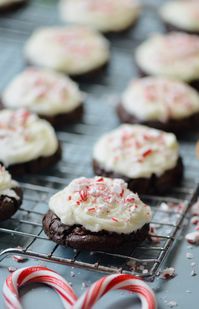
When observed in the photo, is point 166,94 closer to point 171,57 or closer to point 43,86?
point 171,57

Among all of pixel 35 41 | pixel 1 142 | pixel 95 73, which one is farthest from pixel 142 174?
pixel 35 41

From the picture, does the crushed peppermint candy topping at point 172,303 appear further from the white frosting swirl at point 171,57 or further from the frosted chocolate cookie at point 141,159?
the white frosting swirl at point 171,57

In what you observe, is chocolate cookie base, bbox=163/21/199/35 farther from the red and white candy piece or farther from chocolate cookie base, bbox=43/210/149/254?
the red and white candy piece

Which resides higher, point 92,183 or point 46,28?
point 92,183

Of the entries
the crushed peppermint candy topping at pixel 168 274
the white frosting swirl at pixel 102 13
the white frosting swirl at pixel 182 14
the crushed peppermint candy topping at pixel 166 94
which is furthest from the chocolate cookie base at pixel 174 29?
the crushed peppermint candy topping at pixel 168 274

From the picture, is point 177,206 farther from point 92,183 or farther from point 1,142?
point 1,142

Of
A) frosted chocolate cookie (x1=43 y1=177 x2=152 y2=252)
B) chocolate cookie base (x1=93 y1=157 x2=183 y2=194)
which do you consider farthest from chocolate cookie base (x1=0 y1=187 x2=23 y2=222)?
chocolate cookie base (x1=93 y1=157 x2=183 y2=194)

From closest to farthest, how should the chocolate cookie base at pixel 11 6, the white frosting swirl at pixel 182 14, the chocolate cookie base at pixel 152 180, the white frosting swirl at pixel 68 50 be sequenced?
the chocolate cookie base at pixel 152 180 → the white frosting swirl at pixel 68 50 → the white frosting swirl at pixel 182 14 → the chocolate cookie base at pixel 11 6

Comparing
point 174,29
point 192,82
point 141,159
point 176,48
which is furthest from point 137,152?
point 174,29
